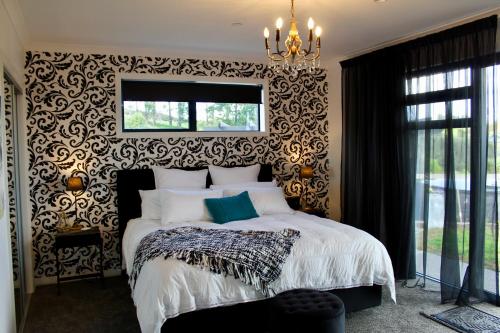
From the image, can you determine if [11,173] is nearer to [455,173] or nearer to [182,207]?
[182,207]

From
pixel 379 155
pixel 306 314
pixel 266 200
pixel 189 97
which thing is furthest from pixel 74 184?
pixel 379 155

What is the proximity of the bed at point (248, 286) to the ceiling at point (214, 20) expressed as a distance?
6.23ft

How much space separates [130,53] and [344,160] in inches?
115

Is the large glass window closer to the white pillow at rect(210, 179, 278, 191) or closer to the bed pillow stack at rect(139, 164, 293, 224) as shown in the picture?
the bed pillow stack at rect(139, 164, 293, 224)

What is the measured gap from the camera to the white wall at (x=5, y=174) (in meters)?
2.54

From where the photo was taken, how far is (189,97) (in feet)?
16.1

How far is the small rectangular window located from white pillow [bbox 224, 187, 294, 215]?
104 centimetres

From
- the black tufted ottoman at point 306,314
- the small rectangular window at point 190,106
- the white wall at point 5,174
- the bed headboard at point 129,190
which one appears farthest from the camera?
the small rectangular window at point 190,106

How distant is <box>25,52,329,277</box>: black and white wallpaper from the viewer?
425cm

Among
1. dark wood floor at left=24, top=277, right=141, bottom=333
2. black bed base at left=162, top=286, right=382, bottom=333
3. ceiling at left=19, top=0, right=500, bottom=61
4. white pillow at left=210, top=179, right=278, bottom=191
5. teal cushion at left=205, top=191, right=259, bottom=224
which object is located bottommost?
dark wood floor at left=24, top=277, right=141, bottom=333

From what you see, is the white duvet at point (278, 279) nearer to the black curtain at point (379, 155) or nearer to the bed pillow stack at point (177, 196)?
the bed pillow stack at point (177, 196)

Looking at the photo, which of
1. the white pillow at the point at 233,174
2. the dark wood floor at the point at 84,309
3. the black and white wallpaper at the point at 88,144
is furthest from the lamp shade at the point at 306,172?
the dark wood floor at the point at 84,309

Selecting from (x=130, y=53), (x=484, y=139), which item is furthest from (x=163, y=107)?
(x=484, y=139)

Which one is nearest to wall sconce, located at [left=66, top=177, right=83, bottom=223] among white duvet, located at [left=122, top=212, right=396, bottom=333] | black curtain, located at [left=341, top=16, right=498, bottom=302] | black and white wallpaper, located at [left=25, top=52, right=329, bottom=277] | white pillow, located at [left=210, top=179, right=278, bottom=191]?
black and white wallpaper, located at [left=25, top=52, right=329, bottom=277]
